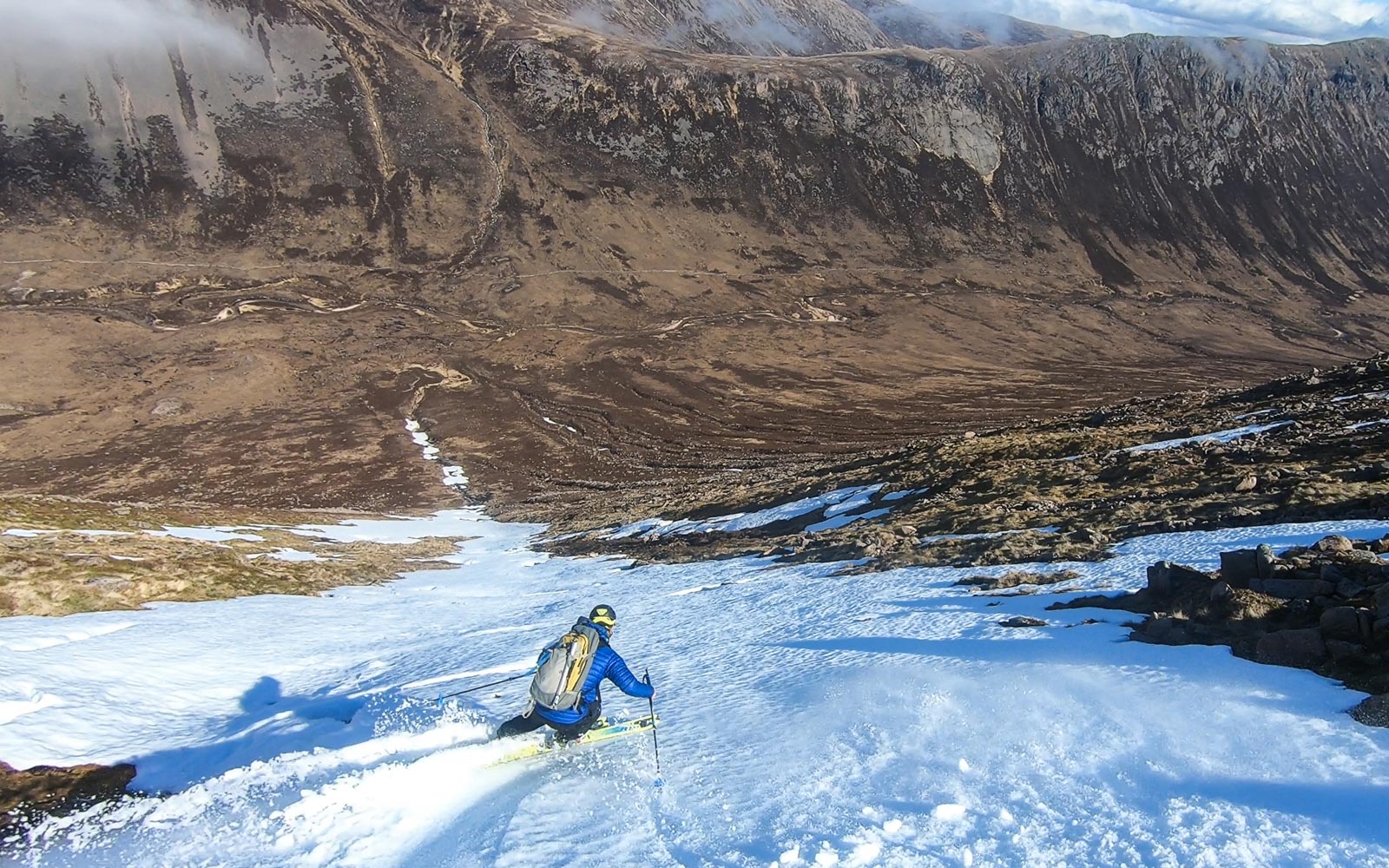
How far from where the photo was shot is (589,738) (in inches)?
353

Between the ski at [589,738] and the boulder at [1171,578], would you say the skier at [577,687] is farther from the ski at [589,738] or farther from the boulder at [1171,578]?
the boulder at [1171,578]

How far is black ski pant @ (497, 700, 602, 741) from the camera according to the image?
891 cm

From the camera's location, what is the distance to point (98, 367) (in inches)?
4067

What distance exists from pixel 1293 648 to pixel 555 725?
7973mm

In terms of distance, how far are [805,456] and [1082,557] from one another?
50806 mm

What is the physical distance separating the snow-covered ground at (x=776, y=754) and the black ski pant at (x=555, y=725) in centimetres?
23

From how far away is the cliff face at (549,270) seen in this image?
89.9m

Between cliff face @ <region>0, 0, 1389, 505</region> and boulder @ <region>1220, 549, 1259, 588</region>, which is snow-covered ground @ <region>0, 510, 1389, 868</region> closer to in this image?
boulder @ <region>1220, 549, 1259, 588</region>

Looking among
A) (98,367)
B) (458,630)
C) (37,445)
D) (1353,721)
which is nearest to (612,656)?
(1353,721)

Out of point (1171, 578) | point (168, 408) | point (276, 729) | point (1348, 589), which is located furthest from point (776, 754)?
point (168, 408)

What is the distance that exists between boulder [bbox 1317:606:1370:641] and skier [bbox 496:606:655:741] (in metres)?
7.38

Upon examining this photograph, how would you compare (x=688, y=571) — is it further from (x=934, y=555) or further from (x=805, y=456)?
(x=805, y=456)

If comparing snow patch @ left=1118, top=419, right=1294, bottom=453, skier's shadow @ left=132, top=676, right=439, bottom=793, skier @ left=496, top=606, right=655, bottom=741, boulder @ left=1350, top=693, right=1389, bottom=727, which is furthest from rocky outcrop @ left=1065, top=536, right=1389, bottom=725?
snow patch @ left=1118, top=419, right=1294, bottom=453

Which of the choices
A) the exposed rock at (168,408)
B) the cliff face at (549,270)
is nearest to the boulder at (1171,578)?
the cliff face at (549,270)
